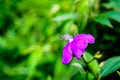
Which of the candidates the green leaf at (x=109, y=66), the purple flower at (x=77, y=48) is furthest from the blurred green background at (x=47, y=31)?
the purple flower at (x=77, y=48)

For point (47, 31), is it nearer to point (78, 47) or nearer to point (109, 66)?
point (109, 66)

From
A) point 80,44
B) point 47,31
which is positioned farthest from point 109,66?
point 47,31

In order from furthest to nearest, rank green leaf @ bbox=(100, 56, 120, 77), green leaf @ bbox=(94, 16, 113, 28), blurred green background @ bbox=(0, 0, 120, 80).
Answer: blurred green background @ bbox=(0, 0, 120, 80) → green leaf @ bbox=(94, 16, 113, 28) → green leaf @ bbox=(100, 56, 120, 77)

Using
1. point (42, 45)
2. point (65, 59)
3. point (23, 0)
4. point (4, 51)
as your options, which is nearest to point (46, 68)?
point (42, 45)

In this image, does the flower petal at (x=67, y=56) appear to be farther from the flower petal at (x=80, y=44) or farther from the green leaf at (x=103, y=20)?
the green leaf at (x=103, y=20)

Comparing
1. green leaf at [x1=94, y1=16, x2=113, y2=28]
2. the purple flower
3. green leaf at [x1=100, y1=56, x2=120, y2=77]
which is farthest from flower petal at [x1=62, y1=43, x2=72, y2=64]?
green leaf at [x1=94, y1=16, x2=113, y2=28]

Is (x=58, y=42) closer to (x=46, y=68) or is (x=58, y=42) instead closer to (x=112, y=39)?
(x=46, y=68)

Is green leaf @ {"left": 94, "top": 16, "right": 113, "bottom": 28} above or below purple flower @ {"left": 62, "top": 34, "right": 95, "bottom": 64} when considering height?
below

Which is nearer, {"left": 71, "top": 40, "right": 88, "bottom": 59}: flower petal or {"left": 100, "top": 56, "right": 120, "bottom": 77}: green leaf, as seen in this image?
{"left": 71, "top": 40, "right": 88, "bottom": 59}: flower petal

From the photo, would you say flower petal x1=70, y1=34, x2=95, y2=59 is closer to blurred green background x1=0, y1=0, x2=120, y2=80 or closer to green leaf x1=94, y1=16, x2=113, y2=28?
blurred green background x1=0, y1=0, x2=120, y2=80
